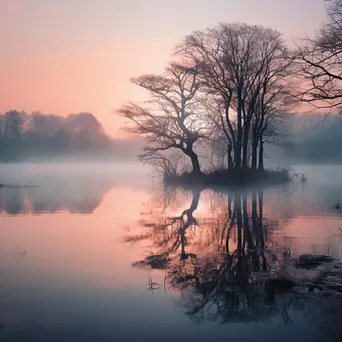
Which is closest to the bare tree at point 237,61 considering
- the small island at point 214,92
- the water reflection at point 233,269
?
the small island at point 214,92

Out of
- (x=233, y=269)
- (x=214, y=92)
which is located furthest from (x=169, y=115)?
(x=233, y=269)

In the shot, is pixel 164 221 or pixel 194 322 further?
pixel 164 221

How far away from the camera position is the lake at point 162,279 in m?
5.94

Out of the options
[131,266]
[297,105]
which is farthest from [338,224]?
[131,266]

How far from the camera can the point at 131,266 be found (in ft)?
30.2

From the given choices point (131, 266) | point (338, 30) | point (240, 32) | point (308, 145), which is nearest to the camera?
point (131, 266)

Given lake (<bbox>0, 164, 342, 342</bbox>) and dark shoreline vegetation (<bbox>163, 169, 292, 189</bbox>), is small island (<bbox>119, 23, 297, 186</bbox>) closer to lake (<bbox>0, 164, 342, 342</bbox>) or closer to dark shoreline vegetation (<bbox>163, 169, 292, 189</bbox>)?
dark shoreline vegetation (<bbox>163, 169, 292, 189</bbox>)

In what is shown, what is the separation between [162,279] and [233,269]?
1535 millimetres

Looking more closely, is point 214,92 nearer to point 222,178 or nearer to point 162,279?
point 222,178

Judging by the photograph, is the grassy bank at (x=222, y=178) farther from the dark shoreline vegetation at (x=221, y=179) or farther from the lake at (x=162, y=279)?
the lake at (x=162, y=279)

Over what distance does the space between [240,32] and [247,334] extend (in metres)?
31.1

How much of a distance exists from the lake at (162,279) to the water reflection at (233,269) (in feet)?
0.08

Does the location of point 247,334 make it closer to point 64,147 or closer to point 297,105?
point 297,105

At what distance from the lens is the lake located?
5.94 m
